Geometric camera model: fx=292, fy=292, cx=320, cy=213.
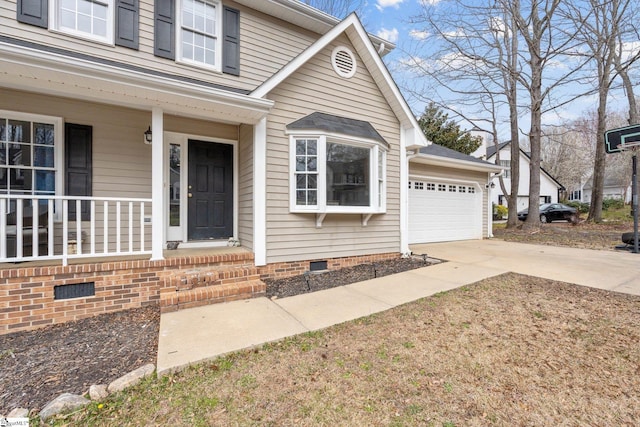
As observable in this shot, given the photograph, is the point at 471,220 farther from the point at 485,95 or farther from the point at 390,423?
the point at 390,423

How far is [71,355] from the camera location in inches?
115

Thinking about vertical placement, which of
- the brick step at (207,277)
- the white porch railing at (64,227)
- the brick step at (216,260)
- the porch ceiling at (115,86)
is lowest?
the brick step at (207,277)

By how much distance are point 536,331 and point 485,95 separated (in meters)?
12.8

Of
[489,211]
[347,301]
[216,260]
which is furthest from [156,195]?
[489,211]

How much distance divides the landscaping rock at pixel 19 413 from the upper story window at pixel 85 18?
566cm

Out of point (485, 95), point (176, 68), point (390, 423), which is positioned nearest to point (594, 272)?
point (390, 423)

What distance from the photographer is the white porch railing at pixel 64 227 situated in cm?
370

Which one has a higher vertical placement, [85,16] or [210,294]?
[85,16]

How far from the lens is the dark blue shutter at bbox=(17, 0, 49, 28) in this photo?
15.4 ft

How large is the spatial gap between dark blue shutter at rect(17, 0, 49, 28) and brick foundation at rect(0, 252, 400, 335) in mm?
3991

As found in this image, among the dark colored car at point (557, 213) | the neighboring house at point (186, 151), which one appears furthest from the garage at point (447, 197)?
the dark colored car at point (557, 213)

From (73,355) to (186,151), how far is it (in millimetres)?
3928

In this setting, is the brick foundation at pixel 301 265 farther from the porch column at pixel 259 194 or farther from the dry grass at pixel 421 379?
the dry grass at pixel 421 379

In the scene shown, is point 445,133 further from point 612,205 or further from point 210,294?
point 210,294
